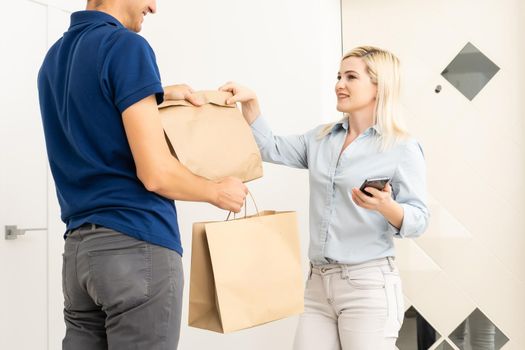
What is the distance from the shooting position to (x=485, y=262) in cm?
293

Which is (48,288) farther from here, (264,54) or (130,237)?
(264,54)

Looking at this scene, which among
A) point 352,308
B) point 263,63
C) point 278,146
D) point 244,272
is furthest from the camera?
point 263,63

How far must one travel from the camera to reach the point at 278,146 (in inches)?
80.2

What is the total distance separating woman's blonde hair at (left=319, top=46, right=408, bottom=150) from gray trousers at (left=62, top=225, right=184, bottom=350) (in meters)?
0.90

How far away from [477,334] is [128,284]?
2.22 meters

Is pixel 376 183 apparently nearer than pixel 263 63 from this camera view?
Yes

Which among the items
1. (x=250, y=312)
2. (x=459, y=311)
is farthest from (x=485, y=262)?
(x=250, y=312)

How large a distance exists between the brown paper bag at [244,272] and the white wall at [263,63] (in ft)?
3.03

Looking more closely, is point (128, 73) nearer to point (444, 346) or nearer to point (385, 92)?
point (385, 92)

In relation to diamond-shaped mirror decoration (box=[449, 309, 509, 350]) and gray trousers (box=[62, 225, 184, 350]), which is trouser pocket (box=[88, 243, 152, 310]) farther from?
diamond-shaped mirror decoration (box=[449, 309, 509, 350])

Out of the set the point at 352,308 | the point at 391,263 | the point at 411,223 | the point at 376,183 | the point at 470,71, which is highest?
the point at 470,71

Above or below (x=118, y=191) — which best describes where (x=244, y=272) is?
below

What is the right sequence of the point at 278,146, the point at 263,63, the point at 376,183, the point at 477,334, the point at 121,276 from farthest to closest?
1. the point at 477,334
2. the point at 263,63
3. the point at 278,146
4. the point at 376,183
5. the point at 121,276

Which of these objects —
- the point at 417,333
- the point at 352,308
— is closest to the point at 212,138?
the point at 352,308
